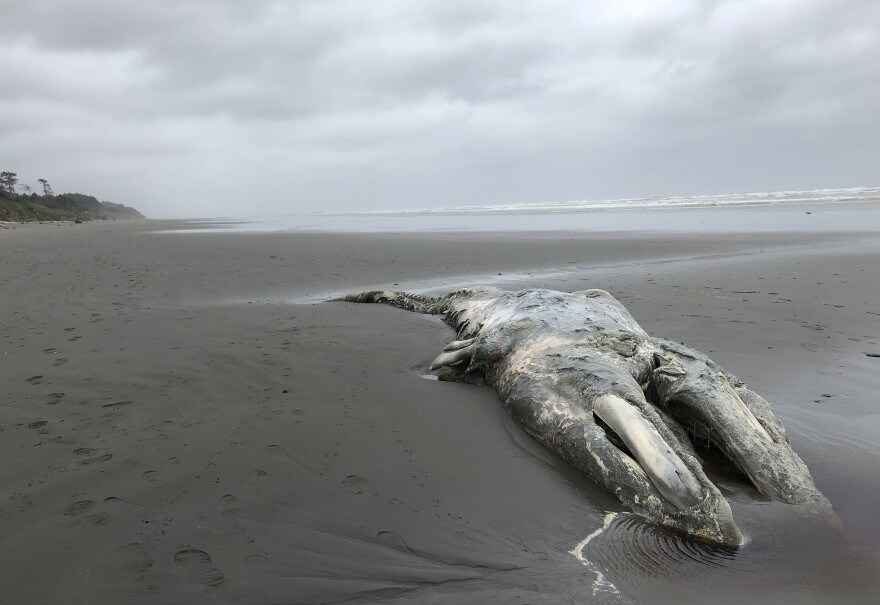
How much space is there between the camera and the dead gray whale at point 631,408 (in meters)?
2.61

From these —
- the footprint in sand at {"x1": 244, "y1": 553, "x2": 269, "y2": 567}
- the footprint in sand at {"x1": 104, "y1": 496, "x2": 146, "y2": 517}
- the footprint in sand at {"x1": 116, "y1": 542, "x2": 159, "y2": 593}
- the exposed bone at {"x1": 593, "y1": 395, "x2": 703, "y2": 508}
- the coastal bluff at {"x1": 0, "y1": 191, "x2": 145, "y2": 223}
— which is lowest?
the footprint in sand at {"x1": 244, "y1": 553, "x2": 269, "y2": 567}

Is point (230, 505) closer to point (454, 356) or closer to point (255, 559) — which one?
point (255, 559)

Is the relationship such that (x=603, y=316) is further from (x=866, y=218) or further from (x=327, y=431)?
(x=866, y=218)

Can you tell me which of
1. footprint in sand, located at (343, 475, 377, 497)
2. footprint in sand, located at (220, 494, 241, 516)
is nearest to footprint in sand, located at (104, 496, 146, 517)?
footprint in sand, located at (220, 494, 241, 516)

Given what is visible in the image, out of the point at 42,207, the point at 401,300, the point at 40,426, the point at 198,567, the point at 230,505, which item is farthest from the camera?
the point at 42,207

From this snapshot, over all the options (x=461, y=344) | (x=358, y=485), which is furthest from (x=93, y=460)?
(x=461, y=344)

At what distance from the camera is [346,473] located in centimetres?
302

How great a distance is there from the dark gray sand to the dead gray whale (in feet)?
0.48

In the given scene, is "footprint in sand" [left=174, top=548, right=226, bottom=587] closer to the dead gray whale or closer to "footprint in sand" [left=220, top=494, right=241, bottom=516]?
"footprint in sand" [left=220, top=494, right=241, bottom=516]

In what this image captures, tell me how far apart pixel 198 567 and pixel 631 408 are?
2394 millimetres

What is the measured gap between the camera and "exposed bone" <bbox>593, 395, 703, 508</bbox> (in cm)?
253

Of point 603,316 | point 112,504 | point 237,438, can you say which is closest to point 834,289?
point 603,316

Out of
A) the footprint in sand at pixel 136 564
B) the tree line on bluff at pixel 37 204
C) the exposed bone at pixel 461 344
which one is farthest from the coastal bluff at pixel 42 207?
the footprint in sand at pixel 136 564

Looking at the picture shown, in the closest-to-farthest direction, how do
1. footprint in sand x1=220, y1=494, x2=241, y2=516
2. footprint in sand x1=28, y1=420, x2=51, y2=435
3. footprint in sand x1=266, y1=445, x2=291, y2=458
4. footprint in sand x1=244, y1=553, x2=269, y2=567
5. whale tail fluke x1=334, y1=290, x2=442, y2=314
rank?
1. footprint in sand x1=244, y1=553, x2=269, y2=567
2. footprint in sand x1=220, y1=494, x2=241, y2=516
3. footprint in sand x1=266, y1=445, x2=291, y2=458
4. footprint in sand x1=28, y1=420, x2=51, y2=435
5. whale tail fluke x1=334, y1=290, x2=442, y2=314
